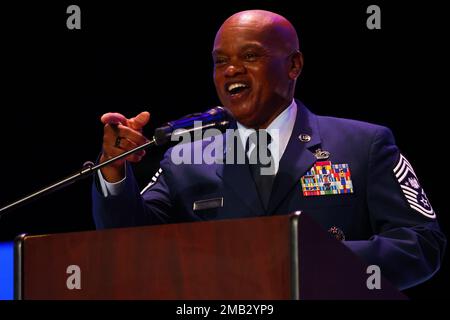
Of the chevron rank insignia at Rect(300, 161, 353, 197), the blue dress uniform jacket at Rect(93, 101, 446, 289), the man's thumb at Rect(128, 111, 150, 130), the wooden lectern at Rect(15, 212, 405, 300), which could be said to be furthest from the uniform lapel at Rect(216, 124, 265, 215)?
the wooden lectern at Rect(15, 212, 405, 300)

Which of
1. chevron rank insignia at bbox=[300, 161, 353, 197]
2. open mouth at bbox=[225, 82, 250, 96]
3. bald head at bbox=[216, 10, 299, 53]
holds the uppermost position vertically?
bald head at bbox=[216, 10, 299, 53]

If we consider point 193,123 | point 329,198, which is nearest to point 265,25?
point 329,198

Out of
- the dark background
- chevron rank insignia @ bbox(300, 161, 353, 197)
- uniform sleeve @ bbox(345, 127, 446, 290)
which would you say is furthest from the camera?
the dark background

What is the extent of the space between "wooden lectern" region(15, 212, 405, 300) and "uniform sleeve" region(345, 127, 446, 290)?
1.09 ft

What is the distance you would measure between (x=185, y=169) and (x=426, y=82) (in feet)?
3.45

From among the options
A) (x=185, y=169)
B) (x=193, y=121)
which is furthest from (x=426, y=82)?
(x=193, y=121)

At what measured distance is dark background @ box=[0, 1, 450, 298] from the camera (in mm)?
2846

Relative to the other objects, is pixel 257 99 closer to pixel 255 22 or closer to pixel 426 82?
pixel 255 22

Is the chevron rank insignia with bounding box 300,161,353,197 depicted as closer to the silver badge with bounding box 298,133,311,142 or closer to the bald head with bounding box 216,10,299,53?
the silver badge with bounding box 298,133,311,142

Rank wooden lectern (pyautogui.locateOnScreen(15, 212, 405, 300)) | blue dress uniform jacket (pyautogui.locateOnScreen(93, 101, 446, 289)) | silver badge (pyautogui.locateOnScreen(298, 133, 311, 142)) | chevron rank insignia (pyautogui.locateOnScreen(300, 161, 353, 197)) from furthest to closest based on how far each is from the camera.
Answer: silver badge (pyautogui.locateOnScreen(298, 133, 311, 142)) → chevron rank insignia (pyautogui.locateOnScreen(300, 161, 353, 197)) → blue dress uniform jacket (pyautogui.locateOnScreen(93, 101, 446, 289)) → wooden lectern (pyautogui.locateOnScreen(15, 212, 405, 300))

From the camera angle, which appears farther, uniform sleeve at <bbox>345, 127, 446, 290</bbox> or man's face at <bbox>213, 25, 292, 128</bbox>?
man's face at <bbox>213, 25, 292, 128</bbox>

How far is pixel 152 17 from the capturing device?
128 inches

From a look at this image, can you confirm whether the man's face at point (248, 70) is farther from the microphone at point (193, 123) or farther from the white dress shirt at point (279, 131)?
the microphone at point (193, 123)

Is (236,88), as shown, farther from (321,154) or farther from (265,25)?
(321,154)
